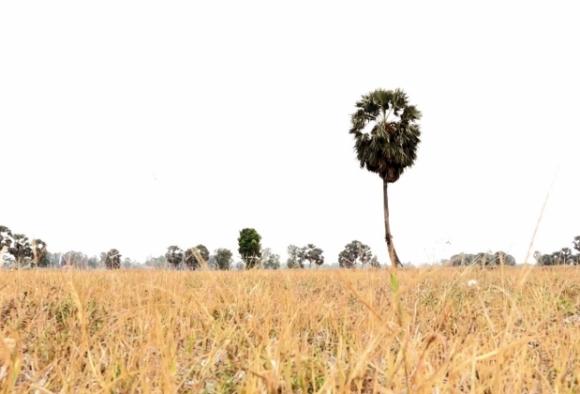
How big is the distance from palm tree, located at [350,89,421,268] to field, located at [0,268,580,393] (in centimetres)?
2711

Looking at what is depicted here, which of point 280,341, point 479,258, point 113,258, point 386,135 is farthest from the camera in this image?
point 386,135

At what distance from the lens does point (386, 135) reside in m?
34.1

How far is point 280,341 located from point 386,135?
32475mm

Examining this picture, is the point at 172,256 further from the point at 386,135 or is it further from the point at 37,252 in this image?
the point at 386,135

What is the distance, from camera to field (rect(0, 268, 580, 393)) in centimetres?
186

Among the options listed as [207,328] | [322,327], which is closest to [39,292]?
[207,328]

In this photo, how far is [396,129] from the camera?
34.7 meters

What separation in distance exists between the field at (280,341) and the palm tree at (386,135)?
88.9 ft

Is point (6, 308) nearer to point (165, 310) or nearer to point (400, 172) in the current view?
point (165, 310)

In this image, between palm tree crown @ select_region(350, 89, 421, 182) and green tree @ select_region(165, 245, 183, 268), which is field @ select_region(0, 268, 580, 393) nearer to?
green tree @ select_region(165, 245, 183, 268)

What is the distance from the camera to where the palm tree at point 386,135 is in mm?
34406

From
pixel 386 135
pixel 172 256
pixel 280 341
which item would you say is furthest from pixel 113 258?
pixel 386 135

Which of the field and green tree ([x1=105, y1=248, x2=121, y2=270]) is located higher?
green tree ([x1=105, y1=248, x2=121, y2=270])

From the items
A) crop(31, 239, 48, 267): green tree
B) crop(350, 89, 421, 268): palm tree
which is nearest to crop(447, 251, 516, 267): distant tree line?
crop(31, 239, 48, 267): green tree
